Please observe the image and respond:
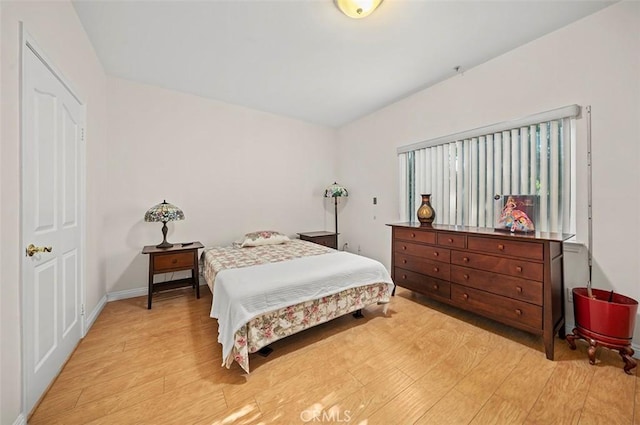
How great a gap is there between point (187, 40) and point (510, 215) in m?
3.54

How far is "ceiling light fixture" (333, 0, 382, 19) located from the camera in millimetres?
1775

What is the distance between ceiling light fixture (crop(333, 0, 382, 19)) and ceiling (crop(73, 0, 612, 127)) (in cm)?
9

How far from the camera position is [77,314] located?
2.02 meters

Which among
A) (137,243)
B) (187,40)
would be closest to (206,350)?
(137,243)

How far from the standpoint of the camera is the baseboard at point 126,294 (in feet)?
9.58

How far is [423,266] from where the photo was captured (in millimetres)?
2725

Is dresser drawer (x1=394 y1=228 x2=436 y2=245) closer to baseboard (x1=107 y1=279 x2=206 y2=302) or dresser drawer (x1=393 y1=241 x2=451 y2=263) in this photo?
dresser drawer (x1=393 y1=241 x2=451 y2=263)

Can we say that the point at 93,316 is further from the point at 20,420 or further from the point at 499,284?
the point at 499,284

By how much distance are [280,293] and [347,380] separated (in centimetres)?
76

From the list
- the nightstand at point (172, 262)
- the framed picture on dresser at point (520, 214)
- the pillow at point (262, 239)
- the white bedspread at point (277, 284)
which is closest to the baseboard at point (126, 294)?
the nightstand at point (172, 262)

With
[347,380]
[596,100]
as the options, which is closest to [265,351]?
[347,380]

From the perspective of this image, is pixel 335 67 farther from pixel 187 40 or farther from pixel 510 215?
pixel 510 215

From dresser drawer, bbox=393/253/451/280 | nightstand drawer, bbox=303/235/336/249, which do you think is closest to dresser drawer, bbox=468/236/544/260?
dresser drawer, bbox=393/253/451/280

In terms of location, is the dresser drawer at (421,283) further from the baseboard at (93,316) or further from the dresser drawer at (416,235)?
the baseboard at (93,316)
